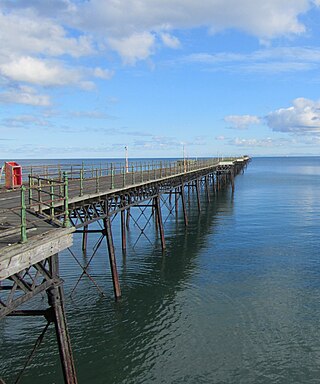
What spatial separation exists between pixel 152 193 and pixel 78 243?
7.40 meters

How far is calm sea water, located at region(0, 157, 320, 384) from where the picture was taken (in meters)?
13.6

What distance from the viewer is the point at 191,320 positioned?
1736 cm

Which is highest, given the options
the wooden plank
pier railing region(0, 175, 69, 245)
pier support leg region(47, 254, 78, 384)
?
pier railing region(0, 175, 69, 245)

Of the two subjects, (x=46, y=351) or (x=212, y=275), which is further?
(x=212, y=275)

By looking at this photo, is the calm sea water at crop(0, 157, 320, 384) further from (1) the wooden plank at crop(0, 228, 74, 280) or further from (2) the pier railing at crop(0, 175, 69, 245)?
(1) the wooden plank at crop(0, 228, 74, 280)

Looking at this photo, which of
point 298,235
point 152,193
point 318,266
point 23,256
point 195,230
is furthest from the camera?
point 195,230

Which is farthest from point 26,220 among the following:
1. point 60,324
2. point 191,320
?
point 191,320

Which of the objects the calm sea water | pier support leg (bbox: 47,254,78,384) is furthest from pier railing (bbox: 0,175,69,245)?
the calm sea water

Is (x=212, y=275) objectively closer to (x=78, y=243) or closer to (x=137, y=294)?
(x=137, y=294)

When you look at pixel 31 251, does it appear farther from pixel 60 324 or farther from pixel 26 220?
pixel 26 220

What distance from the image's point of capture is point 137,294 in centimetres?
2053

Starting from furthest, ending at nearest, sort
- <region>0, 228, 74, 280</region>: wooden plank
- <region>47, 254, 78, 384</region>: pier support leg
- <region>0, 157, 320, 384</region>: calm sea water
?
<region>0, 157, 320, 384</region>: calm sea water
<region>47, 254, 78, 384</region>: pier support leg
<region>0, 228, 74, 280</region>: wooden plank

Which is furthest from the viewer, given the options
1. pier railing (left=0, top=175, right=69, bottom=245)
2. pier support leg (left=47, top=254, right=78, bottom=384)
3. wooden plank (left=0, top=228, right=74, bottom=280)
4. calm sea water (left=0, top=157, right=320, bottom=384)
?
calm sea water (left=0, top=157, right=320, bottom=384)

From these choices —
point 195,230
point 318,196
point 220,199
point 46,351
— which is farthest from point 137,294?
point 318,196
